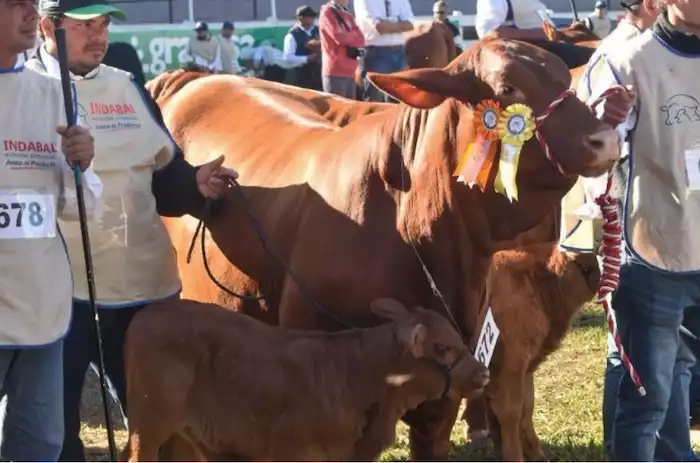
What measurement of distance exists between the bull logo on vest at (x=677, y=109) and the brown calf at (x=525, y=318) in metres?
1.61

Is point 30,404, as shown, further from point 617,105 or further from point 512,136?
point 617,105

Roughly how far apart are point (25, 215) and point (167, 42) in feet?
57.8

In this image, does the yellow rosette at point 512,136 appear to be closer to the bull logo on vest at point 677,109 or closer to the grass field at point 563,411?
the bull logo on vest at point 677,109

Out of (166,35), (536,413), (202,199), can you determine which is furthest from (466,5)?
(202,199)

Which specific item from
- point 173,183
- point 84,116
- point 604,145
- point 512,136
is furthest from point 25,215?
point 604,145

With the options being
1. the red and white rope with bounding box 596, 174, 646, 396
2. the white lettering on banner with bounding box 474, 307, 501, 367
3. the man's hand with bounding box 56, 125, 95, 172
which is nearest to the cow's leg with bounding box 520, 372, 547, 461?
the white lettering on banner with bounding box 474, 307, 501, 367

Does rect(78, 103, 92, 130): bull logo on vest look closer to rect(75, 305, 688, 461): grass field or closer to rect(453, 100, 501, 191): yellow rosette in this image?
rect(453, 100, 501, 191): yellow rosette

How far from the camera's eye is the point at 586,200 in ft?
14.7

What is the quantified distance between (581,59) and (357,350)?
1.52 m

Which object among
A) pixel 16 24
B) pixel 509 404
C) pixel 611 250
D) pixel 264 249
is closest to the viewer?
pixel 16 24

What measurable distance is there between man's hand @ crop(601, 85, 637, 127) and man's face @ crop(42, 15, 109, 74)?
176 centimetres

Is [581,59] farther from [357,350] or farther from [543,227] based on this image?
[357,350]

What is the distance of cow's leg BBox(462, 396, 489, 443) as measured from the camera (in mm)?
5891

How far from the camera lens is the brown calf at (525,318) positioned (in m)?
5.40
